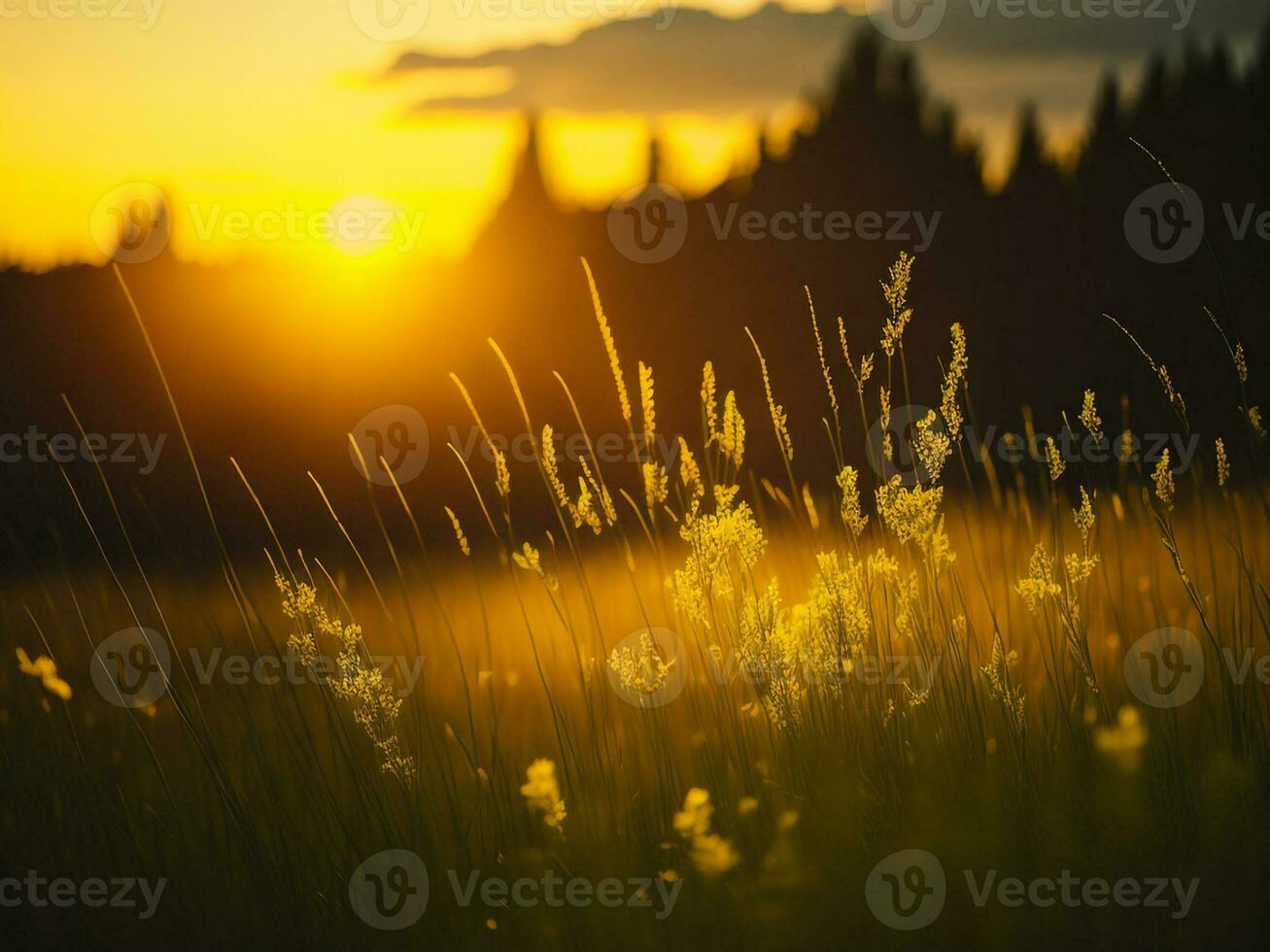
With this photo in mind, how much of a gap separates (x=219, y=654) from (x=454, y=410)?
11.6 feet

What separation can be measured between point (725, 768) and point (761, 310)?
18.6 feet

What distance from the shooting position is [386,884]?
109 inches

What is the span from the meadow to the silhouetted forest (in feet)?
8.42

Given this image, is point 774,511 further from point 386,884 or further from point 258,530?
point 386,884

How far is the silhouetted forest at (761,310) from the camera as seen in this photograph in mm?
6391

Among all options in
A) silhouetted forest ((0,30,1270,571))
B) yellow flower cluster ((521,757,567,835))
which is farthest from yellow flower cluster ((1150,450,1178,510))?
silhouetted forest ((0,30,1270,571))

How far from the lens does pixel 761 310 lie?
26.6ft

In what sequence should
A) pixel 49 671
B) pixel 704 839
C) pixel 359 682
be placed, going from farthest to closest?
1. pixel 49 671
2. pixel 359 682
3. pixel 704 839

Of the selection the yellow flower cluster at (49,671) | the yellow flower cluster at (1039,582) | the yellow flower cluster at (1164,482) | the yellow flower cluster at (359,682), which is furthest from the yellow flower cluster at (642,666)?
the yellow flower cluster at (49,671)

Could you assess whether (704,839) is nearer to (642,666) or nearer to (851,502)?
(642,666)

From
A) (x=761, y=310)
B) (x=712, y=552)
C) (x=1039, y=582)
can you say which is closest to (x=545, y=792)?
(x=712, y=552)

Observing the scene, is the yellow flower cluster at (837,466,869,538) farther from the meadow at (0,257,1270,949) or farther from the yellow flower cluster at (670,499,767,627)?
the yellow flower cluster at (670,499,767,627)

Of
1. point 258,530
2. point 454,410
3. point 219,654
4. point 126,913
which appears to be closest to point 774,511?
point 454,410

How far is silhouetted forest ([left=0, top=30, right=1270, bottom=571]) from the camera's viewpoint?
6391 millimetres
